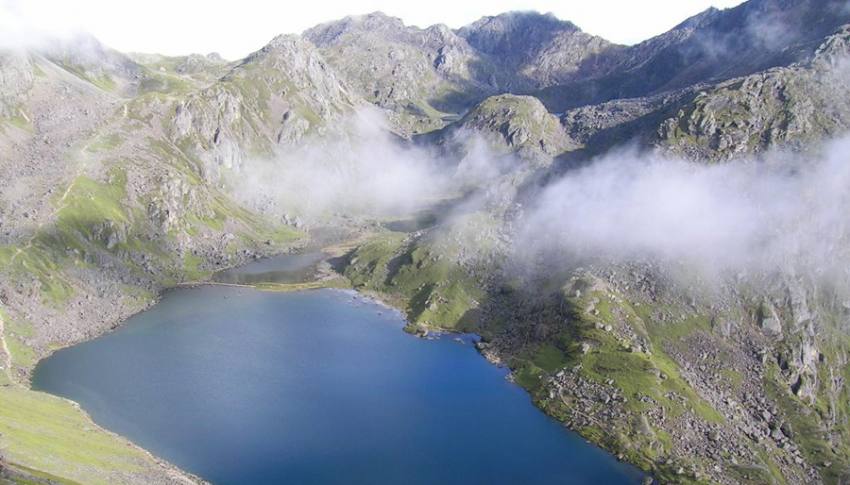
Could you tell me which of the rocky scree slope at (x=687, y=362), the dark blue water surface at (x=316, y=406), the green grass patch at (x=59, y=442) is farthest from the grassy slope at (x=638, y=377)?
the green grass patch at (x=59, y=442)

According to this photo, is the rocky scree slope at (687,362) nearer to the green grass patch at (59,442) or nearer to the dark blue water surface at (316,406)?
the dark blue water surface at (316,406)

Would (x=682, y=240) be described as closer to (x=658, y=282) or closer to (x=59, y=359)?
(x=658, y=282)

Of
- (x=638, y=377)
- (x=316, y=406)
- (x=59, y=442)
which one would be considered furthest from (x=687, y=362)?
(x=59, y=442)

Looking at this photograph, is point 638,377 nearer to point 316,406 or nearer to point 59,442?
point 316,406

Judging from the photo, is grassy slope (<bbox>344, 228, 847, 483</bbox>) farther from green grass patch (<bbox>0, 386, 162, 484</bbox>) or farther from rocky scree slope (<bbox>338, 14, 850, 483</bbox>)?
green grass patch (<bbox>0, 386, 162, 484</bbox>)

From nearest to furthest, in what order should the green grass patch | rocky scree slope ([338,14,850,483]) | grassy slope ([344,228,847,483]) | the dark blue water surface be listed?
the green grass patch < the dark blue water surface < grassy slope ([344,228,847,483]) < rocky scree slope ([338,14,850,483])

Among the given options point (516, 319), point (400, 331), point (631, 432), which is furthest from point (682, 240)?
point (400, 331)

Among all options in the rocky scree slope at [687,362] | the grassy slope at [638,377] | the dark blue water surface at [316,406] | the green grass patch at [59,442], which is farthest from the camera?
the rocky scree slope at [687,362]

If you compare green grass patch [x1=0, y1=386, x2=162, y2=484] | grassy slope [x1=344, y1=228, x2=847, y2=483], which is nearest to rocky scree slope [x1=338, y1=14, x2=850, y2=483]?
grassy slope [x1=344, y1=228, x2=847, y2=483]
